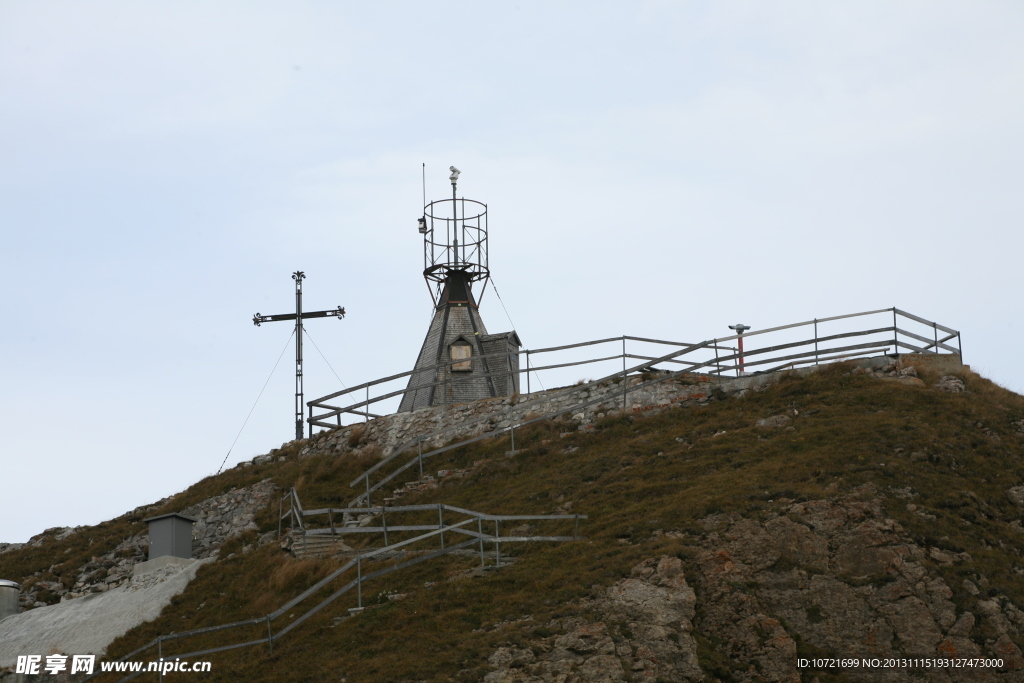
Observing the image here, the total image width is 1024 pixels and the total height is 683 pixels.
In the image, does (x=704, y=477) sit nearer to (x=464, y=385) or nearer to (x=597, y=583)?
(x=597, y=583)

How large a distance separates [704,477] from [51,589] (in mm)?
16473

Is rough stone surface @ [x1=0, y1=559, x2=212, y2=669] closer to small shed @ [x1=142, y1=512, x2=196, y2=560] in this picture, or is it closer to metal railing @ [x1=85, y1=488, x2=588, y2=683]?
small shed @ [x1=142, y1=512, x2=196, y2=560]

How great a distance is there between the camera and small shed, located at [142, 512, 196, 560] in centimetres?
2780

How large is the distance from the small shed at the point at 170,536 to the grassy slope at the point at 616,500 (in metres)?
1.29

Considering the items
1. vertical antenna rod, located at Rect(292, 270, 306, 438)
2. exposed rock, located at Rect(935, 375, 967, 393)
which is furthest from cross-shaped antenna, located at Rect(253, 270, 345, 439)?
exposed rock, located at Rect(935, 375, 967, 393)

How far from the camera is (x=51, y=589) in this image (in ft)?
93.7

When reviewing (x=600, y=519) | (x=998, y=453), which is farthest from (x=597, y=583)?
(x=998, y=453)

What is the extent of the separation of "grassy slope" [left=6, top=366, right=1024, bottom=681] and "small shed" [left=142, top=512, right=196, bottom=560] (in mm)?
1291

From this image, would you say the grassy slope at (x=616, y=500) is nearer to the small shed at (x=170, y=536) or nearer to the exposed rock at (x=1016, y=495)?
the exposed rock at (x=1016, y=495)

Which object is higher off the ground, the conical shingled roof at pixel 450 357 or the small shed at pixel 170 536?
the conical shingled roof at pixel 450 357

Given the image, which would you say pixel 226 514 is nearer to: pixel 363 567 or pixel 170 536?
pixel 170 536

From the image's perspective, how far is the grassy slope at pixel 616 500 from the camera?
18.9m

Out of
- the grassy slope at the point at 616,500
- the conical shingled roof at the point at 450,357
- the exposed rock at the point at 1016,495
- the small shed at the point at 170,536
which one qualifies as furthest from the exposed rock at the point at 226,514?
the exposed rock at the point at 1016,495

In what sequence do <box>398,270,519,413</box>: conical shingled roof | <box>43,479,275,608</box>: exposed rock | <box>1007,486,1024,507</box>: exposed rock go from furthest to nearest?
<box>398,270,519,413</box>: conical shingled roof → <box>43,479,275,608</box>: exposed rock → <box>1007,486,1024,507</box>: exposed rock
